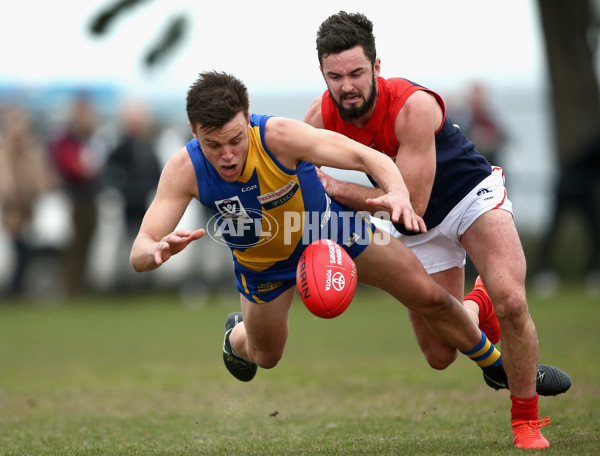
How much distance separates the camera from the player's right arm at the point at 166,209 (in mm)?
5316

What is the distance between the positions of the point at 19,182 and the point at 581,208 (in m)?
8.67

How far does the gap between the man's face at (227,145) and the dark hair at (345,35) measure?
0.83m

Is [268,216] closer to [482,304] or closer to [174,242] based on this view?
[174,242]

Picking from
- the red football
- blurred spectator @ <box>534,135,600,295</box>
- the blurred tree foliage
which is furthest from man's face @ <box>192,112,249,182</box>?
the blurred tree foliage

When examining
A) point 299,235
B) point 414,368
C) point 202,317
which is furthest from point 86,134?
point 299,235

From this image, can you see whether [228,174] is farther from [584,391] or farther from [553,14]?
[553,14]

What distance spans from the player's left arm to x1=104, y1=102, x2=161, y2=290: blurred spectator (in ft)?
29.8

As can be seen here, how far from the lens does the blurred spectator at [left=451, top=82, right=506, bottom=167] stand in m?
14.4

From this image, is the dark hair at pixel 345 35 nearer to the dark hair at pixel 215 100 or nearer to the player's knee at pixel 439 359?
the dark hair at pixel 215 100

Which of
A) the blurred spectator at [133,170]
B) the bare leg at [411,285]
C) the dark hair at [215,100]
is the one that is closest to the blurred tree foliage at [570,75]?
the blurred spectator at [133,170]

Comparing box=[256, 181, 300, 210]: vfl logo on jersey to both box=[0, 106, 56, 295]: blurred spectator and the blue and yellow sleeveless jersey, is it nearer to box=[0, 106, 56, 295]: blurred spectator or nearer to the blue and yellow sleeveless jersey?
the blue and yellow sleeveless jersey

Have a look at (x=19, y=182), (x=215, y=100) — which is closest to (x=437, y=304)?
(x=215, y=100)

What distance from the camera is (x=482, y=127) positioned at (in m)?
14.4

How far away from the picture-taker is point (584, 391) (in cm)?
752
